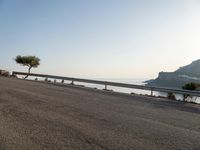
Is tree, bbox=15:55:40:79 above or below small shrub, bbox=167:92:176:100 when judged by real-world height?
above

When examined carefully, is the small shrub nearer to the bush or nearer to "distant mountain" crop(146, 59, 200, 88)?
the bush

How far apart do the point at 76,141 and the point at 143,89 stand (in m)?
15.5

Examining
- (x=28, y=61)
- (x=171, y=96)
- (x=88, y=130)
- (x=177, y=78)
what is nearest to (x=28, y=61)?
(x=28, y=61)

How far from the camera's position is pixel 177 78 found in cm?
5400

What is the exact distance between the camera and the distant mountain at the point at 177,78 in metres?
49.7

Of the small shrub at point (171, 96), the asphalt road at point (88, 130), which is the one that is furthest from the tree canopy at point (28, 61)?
the asphalt road at point (88, 130)

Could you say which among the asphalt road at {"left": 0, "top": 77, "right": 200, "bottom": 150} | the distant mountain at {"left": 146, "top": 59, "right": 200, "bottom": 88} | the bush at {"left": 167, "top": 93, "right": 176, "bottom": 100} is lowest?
the asphalt road at {"left": 0, "top": 77, "right": 200, "bottom": 150}

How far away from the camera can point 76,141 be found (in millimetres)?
5613

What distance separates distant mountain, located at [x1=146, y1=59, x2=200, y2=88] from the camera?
49.7 meters

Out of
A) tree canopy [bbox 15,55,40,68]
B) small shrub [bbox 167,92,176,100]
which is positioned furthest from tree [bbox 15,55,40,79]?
small shrub [bbox 167,92,176,100]

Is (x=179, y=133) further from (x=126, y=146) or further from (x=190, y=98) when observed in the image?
(x=190, y=98)

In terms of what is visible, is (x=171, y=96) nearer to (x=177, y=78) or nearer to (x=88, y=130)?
(x=88, y=130)

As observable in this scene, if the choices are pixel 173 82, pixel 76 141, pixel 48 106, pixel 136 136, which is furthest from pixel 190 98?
pixel 173 82

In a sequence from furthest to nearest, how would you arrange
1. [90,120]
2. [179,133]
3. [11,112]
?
[11,112] < [90,120] < [179,133]
